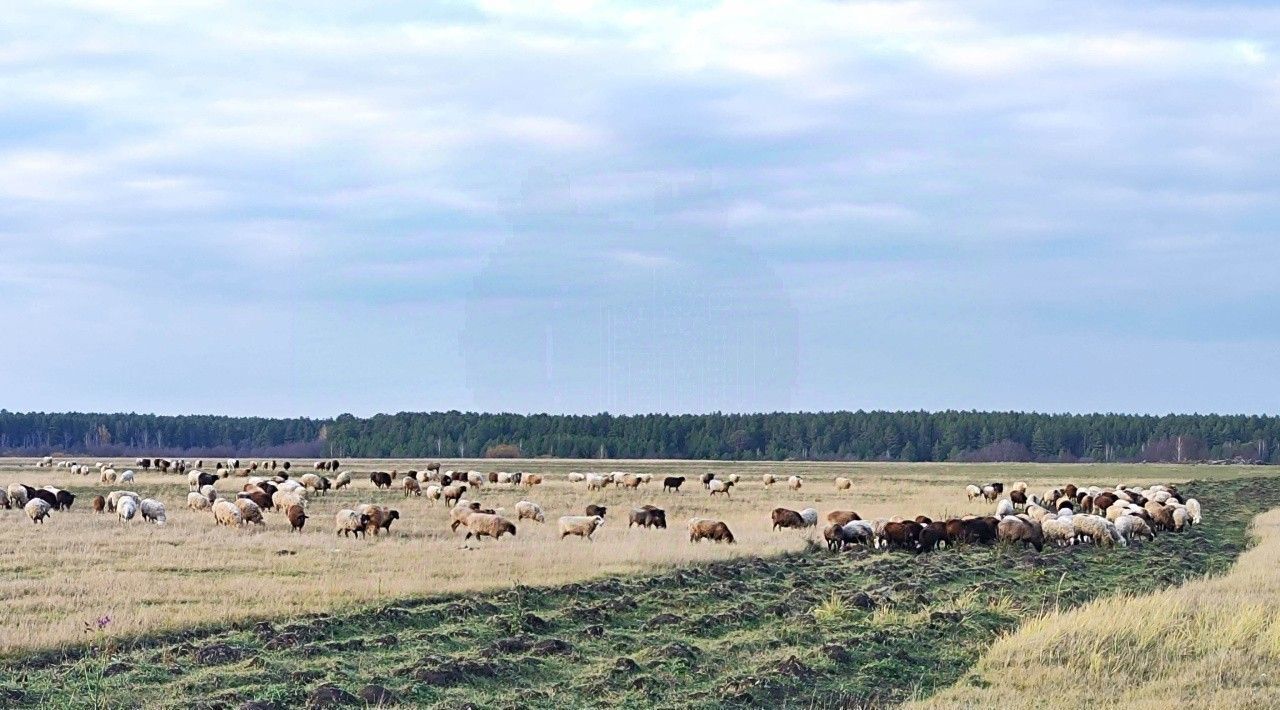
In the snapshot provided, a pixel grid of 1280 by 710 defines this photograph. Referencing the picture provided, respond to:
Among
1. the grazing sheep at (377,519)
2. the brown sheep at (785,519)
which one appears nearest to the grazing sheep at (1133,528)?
the brown sheep at (785,519)

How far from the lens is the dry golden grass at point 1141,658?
41.5ft

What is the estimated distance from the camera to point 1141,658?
14.5 m

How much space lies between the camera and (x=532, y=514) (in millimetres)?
39219

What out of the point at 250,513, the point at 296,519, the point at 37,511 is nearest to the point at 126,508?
the point at 37,511

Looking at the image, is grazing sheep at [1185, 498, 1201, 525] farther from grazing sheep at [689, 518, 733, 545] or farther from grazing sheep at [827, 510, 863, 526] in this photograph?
grazing sheep at [689, 518, 733, 545]

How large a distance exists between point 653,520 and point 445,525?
6.14 meters

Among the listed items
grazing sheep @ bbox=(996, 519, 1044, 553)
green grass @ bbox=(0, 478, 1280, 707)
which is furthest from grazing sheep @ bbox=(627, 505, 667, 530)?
green grass @ bbox=(0, 478, 1280, 707)

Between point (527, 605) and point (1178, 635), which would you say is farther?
point (527, 605)

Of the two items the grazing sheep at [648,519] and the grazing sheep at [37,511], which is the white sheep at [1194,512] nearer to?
the grazing sheep at [648,519]

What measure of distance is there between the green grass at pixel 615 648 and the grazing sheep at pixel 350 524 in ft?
35.4

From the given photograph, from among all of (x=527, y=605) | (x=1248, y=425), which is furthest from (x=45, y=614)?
(x=1248, y=425)

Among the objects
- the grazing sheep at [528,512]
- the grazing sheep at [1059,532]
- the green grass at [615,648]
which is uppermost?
the grazing sheep at [1059,532]

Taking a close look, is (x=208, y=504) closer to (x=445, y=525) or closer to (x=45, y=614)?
(x=445, y=525)

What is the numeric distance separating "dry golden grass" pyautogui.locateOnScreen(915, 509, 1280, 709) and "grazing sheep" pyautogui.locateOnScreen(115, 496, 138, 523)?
82.8 feet
